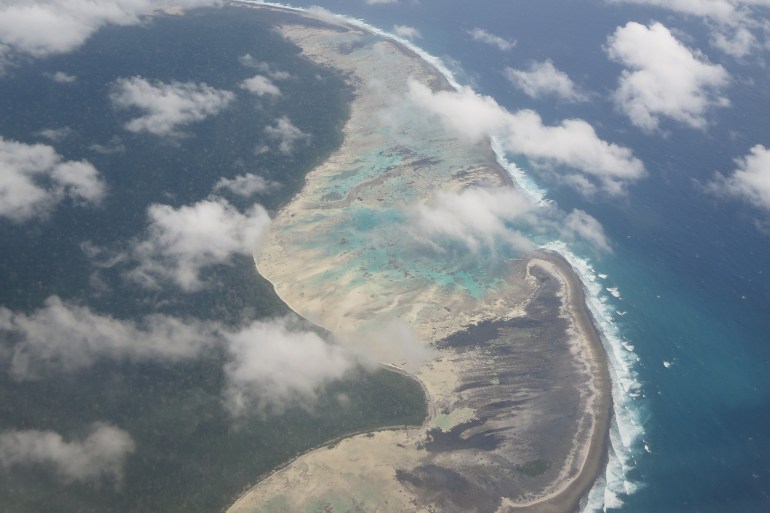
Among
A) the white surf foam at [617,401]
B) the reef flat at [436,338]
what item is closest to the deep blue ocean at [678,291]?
the white surf foam at [617,401]

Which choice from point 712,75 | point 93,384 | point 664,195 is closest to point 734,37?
point 712,75

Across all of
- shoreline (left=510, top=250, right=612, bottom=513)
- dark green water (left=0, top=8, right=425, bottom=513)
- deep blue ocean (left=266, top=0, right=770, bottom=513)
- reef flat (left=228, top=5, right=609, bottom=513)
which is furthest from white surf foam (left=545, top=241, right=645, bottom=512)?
dark green water (left=0, top=8, right=425, bottom=513)

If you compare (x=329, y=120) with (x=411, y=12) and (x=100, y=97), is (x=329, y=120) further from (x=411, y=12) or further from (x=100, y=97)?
(x=411, y=12)

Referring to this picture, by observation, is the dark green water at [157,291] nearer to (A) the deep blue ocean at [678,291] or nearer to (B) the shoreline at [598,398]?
(B) the shoreline at [598,398]

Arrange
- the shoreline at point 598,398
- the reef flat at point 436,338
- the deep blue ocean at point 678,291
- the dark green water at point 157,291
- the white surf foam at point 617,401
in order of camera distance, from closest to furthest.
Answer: the dark green water at point 157,291, the shoreline at point 598,398, the reef flat at point 436,338, the white surf foam at point 617,401, the deep blue ocean at point 678,291

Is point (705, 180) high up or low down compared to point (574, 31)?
down

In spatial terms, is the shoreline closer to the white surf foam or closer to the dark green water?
the white surf foam
